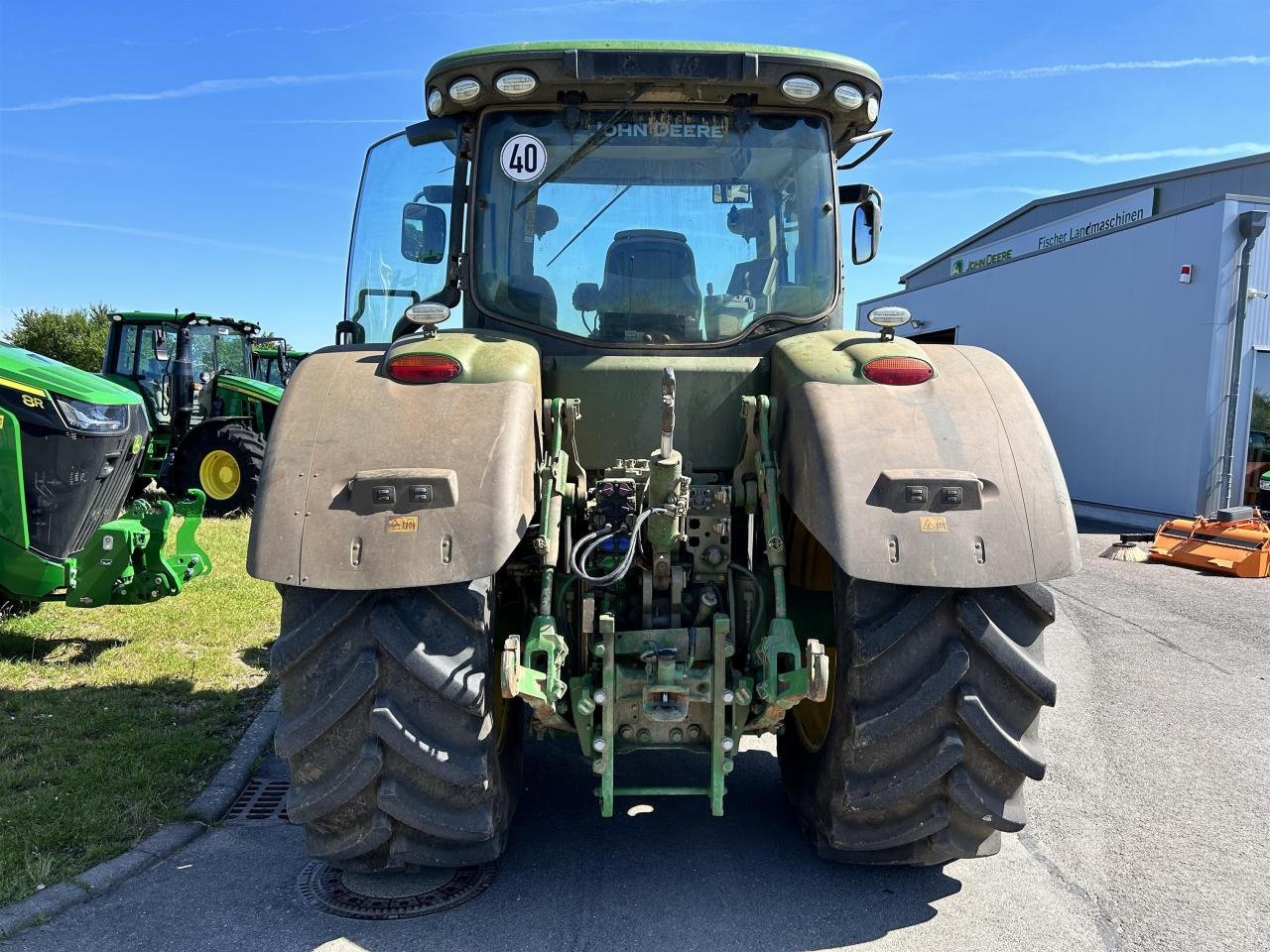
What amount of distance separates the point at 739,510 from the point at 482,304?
139 centimetres

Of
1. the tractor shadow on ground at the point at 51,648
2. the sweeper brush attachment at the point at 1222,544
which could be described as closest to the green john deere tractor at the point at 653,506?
the tractor shadow on ground at the point at 51,648

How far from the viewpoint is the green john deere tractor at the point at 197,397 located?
40.1 ft

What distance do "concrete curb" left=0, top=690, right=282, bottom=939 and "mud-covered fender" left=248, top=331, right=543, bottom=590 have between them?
4.71ft

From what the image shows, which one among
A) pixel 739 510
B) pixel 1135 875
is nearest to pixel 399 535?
pixel 739 510

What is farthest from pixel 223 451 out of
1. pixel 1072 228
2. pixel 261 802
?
pixel 1072 228

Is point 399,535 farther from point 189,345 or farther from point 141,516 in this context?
point 189,345

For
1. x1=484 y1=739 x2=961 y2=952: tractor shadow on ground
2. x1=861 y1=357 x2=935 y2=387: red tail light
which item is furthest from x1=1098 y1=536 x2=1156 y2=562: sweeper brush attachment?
x1=861 y1=357 x2=935 y2=387: red tail light

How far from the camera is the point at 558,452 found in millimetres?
3186

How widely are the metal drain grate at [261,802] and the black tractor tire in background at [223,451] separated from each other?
881 centimetres

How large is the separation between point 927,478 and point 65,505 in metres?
5.31

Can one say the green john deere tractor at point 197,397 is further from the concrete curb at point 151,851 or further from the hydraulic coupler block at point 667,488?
the hydraulic coupler block at point 667,488

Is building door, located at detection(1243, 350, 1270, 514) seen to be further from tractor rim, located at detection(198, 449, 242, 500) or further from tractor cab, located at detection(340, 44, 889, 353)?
tractor rim, located at detection(198, 449, 242, 500)

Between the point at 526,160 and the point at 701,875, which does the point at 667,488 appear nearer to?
the point at 701,875

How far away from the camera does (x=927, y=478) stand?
2693 millimetres
